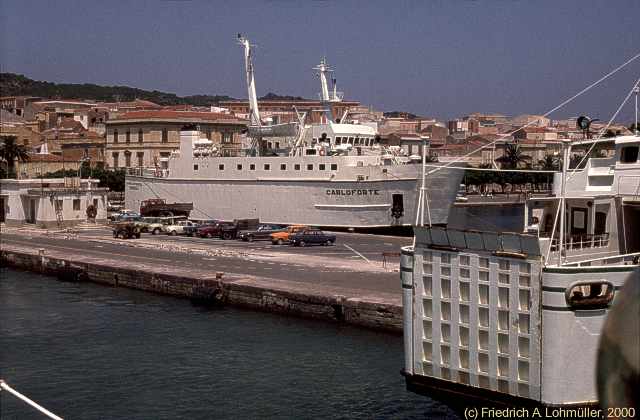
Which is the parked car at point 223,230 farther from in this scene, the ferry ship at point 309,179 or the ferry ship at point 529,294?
the ferry ship at point 529,294

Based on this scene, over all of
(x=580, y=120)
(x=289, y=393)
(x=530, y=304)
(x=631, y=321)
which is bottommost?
(x=289, y=393)

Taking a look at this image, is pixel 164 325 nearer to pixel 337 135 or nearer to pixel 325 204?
pixel 325 204

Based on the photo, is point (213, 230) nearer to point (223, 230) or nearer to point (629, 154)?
point (223, 230)

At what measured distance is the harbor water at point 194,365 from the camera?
14211 mm

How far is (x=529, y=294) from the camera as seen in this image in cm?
1089

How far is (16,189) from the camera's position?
48.2 meters

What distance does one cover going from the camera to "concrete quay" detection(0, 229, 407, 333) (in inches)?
862

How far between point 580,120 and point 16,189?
4057 cm

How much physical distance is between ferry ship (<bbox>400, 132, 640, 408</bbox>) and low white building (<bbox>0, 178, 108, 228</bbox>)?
124 feet

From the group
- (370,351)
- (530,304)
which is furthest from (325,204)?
(530,304)

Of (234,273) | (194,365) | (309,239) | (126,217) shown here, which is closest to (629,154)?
(194,365)

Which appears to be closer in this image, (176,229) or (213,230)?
(213,230)

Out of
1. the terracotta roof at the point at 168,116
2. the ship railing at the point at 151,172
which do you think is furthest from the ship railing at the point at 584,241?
the terracotta roof at the point at 168,116

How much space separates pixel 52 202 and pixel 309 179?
15.2 meters
